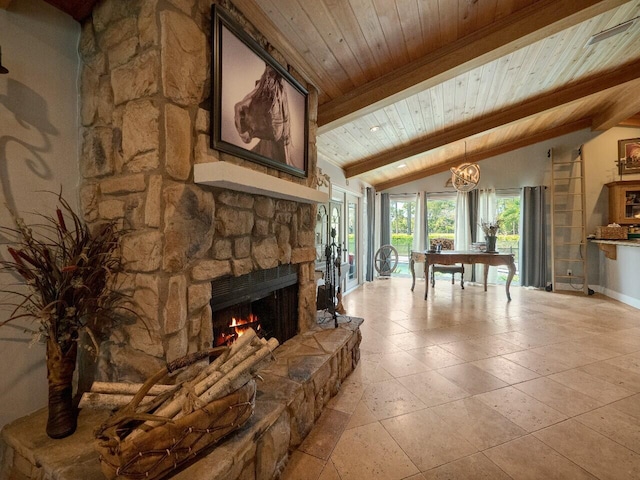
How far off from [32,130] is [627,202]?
303 inches

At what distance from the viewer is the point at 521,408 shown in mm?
1975

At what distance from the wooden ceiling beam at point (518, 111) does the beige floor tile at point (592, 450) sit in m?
3.82

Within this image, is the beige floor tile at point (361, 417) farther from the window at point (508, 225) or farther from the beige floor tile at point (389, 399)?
the window at point (508, 225)

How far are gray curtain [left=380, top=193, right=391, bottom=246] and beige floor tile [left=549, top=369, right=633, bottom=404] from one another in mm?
4830

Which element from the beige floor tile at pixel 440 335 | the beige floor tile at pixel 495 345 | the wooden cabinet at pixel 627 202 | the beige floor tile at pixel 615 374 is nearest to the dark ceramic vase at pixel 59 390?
the beige floor tile at pixel 440 335

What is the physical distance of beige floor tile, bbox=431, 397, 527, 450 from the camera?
66.7 inches

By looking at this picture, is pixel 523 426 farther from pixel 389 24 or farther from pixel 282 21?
pixel 282 21

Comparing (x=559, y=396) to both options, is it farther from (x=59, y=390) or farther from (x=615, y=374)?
(x=59, y=390)

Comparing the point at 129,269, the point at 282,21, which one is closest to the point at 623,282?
the point at 282,21

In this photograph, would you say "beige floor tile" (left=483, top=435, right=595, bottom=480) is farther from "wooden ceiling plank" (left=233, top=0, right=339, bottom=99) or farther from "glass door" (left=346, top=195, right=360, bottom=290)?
"glass door" (left=346, top=195, right=360, bottom=290)

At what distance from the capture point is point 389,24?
6.66 feet

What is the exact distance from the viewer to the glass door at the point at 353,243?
5894 millimetres

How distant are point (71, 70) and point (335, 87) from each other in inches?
78.1

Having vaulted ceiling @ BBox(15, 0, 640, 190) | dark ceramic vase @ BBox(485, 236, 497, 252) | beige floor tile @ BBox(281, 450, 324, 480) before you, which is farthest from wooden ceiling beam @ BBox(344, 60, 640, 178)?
beige floor tile @ BBox(281, 450, 324, 480)
